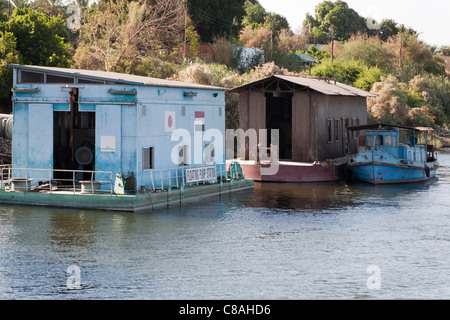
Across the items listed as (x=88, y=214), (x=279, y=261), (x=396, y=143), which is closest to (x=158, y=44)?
(x=396, y=143)

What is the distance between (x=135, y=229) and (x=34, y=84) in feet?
27.8

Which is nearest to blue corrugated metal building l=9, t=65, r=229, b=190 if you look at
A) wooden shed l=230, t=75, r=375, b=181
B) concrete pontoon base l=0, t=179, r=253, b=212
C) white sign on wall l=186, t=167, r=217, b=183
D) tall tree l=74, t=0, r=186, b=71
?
white sign on wall l=186, t=167, r=217, b=183

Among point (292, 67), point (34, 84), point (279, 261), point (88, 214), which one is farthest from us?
point (292, 67)

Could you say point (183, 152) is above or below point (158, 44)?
below

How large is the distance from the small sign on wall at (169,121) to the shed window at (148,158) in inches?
52.9

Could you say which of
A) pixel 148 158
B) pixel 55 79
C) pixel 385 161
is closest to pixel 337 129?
pixel 385 161

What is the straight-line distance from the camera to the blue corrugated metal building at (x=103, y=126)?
27.3 metres

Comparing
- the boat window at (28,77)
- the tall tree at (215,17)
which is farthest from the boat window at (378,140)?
the tall tree at (215,17)

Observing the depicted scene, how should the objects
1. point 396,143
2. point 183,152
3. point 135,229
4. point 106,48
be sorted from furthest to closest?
point 106,48 → point 396,143 → point 183,152 → point 135,229

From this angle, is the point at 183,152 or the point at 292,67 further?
the point at 292,67

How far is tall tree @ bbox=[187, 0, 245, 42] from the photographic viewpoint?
65625mm

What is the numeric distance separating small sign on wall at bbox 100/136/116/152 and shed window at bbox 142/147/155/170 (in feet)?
4.13

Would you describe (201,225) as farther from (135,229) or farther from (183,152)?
(183,152)

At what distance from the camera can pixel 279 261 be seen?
1989 centimetres
